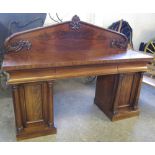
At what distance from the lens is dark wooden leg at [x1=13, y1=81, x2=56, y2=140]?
163 cm

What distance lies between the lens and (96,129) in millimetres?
1990

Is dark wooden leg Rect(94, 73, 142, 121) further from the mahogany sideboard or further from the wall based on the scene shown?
the wall

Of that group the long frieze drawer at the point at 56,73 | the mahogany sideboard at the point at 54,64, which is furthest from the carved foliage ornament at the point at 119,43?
the long frieze drawer at the point at 56,73

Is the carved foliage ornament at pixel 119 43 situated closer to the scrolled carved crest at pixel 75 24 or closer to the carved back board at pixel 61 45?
the carved back board at pixel 61 45

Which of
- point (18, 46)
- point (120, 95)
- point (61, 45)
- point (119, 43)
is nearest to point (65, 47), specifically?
point (61, 45)

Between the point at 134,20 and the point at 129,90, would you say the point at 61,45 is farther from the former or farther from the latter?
the point at 134,20

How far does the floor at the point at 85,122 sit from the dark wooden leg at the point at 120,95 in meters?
0.09

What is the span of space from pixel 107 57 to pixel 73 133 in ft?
2.90

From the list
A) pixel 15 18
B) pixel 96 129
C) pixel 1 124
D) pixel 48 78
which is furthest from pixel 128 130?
pixel 15 18

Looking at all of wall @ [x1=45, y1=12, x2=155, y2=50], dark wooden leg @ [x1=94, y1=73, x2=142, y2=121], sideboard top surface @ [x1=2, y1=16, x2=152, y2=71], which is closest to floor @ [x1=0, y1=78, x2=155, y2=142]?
dark wooden leg @ [x1=94, y1=73, x2=142, y2=121]

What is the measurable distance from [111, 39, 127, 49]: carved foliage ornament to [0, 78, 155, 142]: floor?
0.87 m

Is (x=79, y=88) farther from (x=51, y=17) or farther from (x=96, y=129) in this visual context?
(x=51, y=17)

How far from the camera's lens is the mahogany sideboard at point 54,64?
1.55 metres

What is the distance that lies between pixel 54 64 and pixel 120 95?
938 mm
